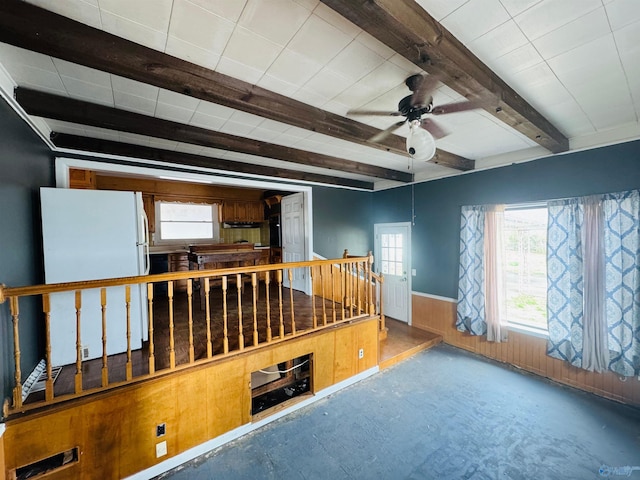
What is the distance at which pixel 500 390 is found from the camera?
10.1ft

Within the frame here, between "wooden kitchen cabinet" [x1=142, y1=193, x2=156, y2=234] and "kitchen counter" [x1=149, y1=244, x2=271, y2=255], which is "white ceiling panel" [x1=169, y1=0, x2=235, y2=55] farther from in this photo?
"wooden kitchen cabinet" [x1=142, y1=193, x2=156, y2=234]

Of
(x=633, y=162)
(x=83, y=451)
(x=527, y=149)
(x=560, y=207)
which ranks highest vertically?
(x=527, y=149)

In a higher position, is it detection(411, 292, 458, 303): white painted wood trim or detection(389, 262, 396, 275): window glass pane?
detection(389, 262, 396, 275): window glass pane

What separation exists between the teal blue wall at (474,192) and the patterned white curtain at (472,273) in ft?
0.59

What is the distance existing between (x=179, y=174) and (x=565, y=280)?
5132mm

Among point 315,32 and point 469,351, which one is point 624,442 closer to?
point 469,351

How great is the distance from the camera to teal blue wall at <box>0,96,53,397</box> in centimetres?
173

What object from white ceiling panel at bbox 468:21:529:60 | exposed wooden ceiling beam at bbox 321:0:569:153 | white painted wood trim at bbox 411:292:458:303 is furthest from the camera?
white painted wood trim at bbox 411:292:458:303

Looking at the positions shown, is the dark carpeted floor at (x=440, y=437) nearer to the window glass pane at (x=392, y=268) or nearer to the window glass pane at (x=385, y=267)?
the window glass pane at (x=392, y=268)

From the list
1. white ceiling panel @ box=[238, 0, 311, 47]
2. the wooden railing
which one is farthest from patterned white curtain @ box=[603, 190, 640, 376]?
white ceiling panel @ box=[238, 0, 311, 47]

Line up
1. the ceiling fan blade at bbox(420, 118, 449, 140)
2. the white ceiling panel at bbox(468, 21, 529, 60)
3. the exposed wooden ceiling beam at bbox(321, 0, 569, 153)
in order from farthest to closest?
1. the ceiling fan blade at bbox(420, 118, 449, 140)
2. the white ceiling panel at bbox(468, 21, 529, 60)
3. the exposed wooden ceiling beam at bbox(321, 0, 569, 153)

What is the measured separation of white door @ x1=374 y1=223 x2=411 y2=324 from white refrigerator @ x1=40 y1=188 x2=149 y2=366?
14.0ft

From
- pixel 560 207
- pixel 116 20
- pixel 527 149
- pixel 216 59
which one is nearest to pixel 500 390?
pixel 560 207

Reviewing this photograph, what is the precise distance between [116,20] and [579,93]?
3.24 m
